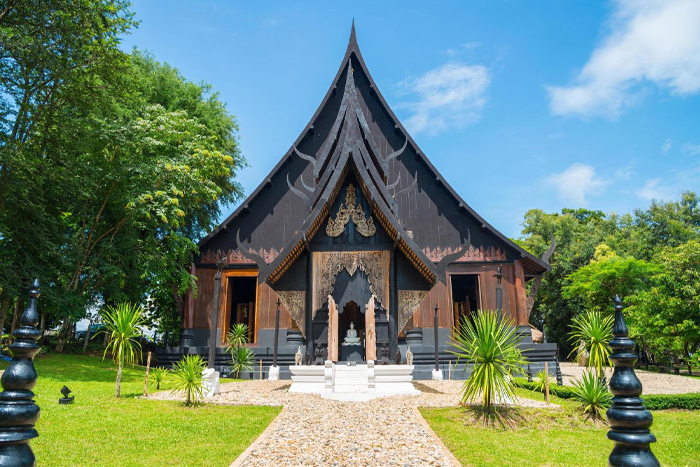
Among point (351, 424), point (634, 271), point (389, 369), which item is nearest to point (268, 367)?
point (389, 369)

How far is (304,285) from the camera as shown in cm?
1030

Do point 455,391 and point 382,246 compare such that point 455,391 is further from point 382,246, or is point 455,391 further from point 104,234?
point 104,234

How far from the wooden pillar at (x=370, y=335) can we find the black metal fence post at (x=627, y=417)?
23.3ft

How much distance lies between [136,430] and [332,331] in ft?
14.5

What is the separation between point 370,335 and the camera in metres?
9.40

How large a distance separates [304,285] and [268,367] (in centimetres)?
499

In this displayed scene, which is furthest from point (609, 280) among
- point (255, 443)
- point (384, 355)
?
point (255, 443)

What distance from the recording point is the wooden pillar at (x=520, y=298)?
1561cm

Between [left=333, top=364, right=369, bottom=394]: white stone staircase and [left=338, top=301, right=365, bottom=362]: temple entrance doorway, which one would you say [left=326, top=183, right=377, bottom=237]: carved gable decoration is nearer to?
[left=338, top=301, right=365, bottom=362]: temple entrance doorway

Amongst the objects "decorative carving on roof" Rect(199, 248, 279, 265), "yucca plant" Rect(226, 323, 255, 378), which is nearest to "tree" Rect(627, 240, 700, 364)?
"decorative carving on roof" Rect(199, 248, 279, 265)

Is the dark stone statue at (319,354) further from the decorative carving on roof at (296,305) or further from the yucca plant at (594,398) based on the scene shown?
the yucca plant at (594,398)

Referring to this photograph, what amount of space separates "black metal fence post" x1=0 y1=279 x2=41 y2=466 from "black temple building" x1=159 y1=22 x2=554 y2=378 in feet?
24.2

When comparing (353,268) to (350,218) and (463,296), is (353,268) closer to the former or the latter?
(350,218)

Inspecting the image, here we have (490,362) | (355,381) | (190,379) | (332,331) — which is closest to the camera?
(490,362)
